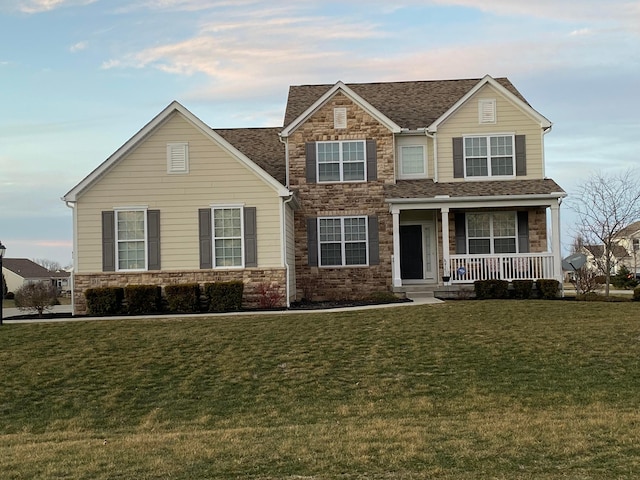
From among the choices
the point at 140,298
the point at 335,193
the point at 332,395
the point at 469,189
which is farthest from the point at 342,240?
the point at 332,395

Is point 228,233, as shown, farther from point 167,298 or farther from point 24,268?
point 24,268

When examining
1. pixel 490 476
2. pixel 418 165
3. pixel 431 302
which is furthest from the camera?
pixel 418 165

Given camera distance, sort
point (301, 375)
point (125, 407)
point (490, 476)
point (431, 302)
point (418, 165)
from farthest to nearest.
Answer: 1. point (418, 165)
2. point (431, 302)
3. point (301, 375)
4. point (125, 407)
5. point (490, 476)

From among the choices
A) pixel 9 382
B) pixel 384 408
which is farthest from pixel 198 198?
pixel 384 408

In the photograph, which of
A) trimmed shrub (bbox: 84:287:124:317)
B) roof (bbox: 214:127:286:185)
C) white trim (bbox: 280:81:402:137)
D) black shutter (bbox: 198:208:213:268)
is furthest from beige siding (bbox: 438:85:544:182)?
trimmed shrub (bbox: 84:287:124:317)

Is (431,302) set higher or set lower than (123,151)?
lower

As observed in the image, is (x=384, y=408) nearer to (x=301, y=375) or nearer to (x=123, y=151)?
(x=301, y=375)

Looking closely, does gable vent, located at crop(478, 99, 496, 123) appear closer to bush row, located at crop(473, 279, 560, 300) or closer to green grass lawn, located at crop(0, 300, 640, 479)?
bush row, located at crop(473, 279, 560, 300)

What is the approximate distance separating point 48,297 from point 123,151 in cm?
471

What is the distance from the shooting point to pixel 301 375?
12.2 metres

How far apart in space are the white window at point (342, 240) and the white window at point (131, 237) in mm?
5855

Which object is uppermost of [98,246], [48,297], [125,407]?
[98,246]

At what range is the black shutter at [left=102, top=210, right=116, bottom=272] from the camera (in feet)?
67.1

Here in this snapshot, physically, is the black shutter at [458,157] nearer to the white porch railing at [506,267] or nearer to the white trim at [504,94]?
the white trim at [504,94]
